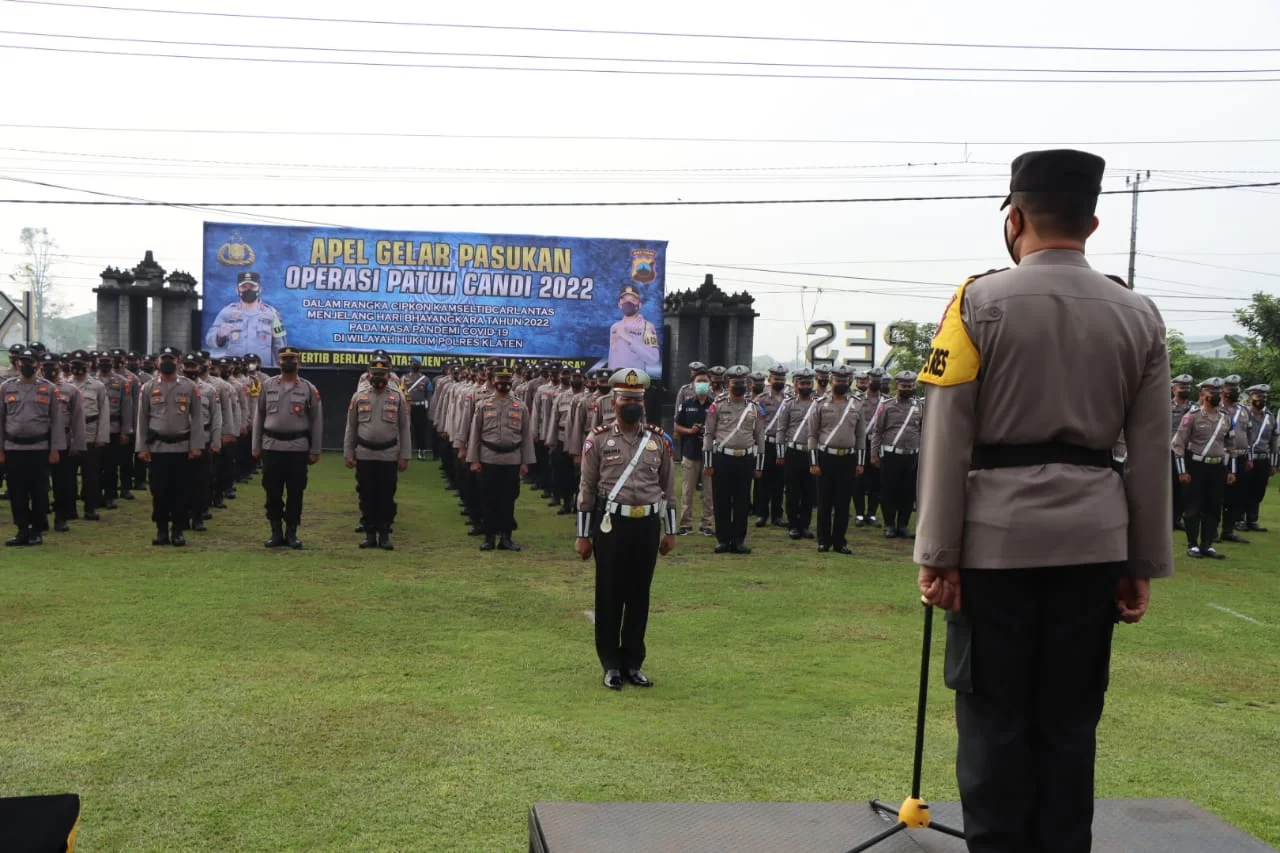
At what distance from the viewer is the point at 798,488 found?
48.8ft

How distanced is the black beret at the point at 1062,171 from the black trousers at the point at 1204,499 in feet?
38.8

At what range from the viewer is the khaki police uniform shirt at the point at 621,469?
716 cm

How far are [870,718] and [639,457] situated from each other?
76.2 inches

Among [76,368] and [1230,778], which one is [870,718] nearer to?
[1230,778]

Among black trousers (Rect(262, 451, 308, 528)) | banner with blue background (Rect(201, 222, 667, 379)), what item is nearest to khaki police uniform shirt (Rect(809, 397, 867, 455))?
black trousers (Rect(262, 451, 308, 528))

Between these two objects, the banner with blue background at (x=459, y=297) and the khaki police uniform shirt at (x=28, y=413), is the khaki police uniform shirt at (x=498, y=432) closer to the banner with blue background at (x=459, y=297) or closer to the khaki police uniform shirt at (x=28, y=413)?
the khaki police uniform shirt at (x=28, y=413)

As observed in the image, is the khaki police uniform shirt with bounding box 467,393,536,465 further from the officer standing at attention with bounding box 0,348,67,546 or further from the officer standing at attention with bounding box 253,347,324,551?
the officer standing at attention with bounding box 0,348,67,546

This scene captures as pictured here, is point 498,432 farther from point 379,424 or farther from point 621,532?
point 621,532

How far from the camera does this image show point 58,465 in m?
13.3

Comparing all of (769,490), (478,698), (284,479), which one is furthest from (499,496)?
(478,698)

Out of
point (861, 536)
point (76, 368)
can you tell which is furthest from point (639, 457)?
point (76, 368)

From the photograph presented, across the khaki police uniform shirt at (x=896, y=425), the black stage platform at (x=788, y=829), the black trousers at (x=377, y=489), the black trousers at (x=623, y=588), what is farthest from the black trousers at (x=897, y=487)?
the black stage platform at (x=788, y=829)

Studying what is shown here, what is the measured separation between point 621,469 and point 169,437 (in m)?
6.83

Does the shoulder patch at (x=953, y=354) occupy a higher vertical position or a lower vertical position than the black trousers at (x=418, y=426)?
higher
